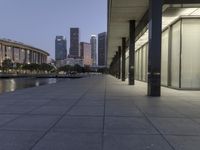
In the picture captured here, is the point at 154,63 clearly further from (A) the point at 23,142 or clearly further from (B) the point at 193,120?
(A) the point at 23,142

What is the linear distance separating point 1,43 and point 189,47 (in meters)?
163

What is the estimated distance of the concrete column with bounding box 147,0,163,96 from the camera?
623 inches

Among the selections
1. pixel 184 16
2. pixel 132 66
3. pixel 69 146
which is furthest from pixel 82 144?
pixel 132 66

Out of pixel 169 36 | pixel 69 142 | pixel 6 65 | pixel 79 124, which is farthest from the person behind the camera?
pixel 6 65

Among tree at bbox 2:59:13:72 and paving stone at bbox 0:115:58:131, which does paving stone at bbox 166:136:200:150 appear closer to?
paving stone at bbox 0:115:58:131

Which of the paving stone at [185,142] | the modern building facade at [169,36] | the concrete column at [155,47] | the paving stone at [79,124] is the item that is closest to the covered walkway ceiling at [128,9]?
the modern building facade at [169,36]

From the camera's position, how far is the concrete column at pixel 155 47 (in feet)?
51.9

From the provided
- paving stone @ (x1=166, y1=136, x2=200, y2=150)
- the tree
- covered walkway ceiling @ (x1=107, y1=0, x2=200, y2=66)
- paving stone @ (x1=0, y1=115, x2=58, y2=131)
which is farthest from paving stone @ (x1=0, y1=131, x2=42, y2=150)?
the tree

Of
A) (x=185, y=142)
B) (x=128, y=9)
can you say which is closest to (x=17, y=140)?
(x=185, y=142)

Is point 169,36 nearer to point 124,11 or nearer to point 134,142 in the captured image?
point 124,11

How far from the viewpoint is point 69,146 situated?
230 inches

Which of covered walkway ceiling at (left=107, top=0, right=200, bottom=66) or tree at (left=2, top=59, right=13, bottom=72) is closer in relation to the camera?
covered walkway ceiling at (left=107, top=0, right=200, bottom=66)

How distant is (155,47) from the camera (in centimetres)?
1595

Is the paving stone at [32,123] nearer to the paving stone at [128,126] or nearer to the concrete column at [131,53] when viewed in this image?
the paving stone at [128,126]
